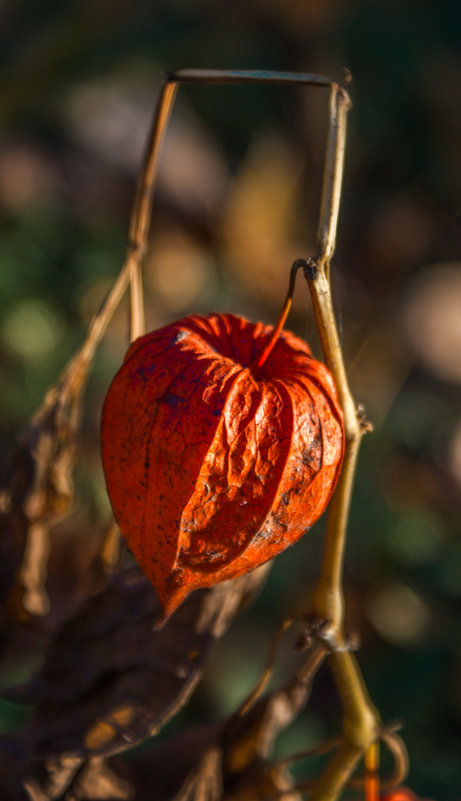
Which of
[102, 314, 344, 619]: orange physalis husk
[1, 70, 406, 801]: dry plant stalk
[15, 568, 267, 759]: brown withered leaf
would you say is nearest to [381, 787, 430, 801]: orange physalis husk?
[1, 70, 406, 801]: dry plant stalk

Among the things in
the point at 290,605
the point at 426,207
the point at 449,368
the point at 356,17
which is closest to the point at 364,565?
the point at 290,605

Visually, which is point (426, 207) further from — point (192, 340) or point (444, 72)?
point (192, 340)

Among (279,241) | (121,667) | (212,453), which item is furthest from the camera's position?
(279,241)

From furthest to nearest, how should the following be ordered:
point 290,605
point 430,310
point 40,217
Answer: point 430,310 < point 40,217 < point 290,605

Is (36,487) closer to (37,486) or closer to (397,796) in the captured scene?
(37,486)

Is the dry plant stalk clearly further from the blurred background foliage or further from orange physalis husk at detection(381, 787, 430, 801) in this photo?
the blurred background foliage

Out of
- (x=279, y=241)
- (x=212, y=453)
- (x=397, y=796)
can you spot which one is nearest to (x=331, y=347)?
(x=212, y=453)
